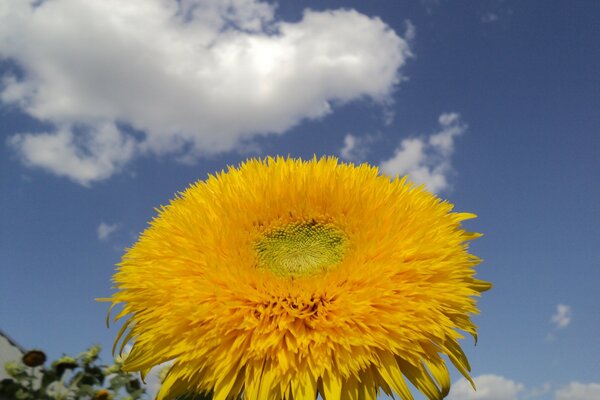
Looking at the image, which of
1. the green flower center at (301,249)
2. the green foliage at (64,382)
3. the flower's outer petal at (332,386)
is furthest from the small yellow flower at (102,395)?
the flower's outer petal at (332,386)

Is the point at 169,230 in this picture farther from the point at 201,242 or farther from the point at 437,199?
the point at 437,199

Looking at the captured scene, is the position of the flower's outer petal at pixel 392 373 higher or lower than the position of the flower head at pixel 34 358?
lower

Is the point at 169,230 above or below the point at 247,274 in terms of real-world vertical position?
above

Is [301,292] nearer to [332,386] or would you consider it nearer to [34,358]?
[332,386]

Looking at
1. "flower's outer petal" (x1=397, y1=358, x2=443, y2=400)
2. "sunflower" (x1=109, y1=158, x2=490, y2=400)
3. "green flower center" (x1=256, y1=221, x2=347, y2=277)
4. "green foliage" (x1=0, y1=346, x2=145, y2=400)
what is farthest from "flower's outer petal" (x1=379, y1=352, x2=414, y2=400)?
"green foliage" (x1=0, y1=346, x2=145, y2=400)

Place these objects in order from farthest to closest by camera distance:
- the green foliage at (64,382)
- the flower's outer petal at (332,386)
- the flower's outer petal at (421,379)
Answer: the green foliage at (64,382)
the flower's outer petal at (421,379)
the flower's outer petal at (332,386)

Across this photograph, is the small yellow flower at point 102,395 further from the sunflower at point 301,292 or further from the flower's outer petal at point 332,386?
the flower's outer petal at point 332,386

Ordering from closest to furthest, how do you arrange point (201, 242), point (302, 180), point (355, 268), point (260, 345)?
point (260, 345) < point (355, 268) < point (201, 242) < point (302, 180)

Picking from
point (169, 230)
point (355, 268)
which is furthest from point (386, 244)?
point (169, 230)
